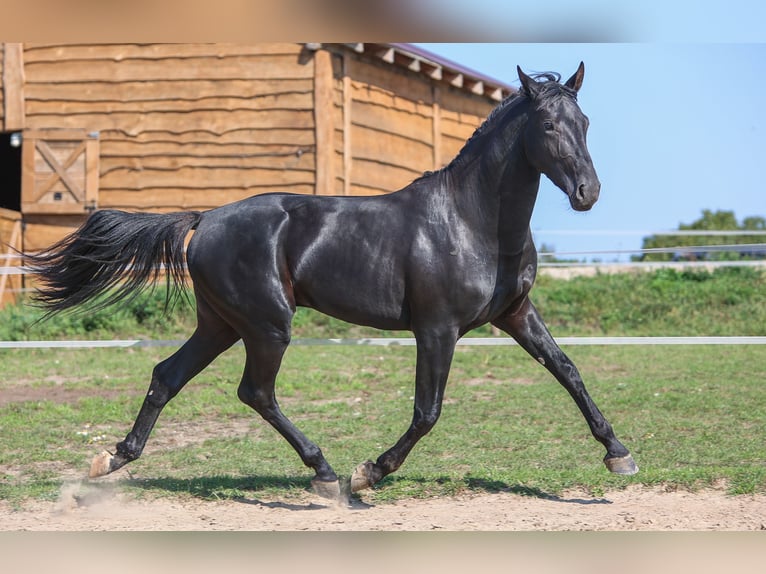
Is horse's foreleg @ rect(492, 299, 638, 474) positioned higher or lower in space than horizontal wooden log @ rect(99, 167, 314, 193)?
lower

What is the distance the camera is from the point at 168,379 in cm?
519

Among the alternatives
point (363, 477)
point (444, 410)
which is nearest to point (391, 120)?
point (444, 410)

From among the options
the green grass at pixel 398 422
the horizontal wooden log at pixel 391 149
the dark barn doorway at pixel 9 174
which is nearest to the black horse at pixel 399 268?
the green grass at pixel 398 422

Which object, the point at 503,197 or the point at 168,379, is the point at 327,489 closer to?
the point at 168,379

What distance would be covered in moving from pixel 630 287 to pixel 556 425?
644cm

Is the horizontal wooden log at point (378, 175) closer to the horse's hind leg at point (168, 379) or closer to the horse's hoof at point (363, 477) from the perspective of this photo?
the horse's hind leg at point (168, 379)

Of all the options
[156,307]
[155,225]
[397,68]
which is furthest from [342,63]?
[155,225]

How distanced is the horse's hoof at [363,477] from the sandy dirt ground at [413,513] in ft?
0.49

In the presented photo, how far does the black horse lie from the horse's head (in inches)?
0.4

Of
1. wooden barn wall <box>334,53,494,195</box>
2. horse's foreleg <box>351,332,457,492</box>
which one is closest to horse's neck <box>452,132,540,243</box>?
horse's foreleg <box>351,332,457,492</box>

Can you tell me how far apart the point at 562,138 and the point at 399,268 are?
1101 mm

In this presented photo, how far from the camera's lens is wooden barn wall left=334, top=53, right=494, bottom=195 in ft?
44.9

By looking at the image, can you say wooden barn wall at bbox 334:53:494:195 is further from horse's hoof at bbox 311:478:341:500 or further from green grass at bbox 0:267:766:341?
horse's hoof at bbox 311:478:341:500

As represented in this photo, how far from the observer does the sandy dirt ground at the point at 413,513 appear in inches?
174
